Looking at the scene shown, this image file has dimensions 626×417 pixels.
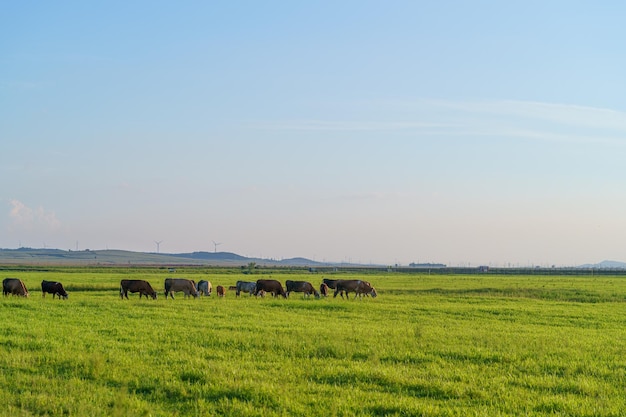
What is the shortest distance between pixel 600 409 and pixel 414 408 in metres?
3.41

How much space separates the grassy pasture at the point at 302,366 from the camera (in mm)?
11172

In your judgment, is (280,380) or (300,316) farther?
(300,316)

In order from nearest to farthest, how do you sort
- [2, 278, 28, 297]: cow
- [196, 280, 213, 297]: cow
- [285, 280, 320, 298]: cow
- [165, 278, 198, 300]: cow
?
[2, 278, 28, 297]: cow < [165, 278, 198, 300]: cow < [285, 280, 320, 298]: cow < [196, 280, 213, 297]: cow

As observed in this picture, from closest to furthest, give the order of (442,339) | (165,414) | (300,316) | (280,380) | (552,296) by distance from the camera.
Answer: (165,414) → (280,380) → (442,339) → (300,316) → (552,296)

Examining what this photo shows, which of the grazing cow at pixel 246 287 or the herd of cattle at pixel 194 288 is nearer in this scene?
the herd of cattle at pixel 194 288

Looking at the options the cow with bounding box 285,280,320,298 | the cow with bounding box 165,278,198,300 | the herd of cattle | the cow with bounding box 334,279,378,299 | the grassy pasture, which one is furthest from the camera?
the cow with bounding box 285,280,320,298

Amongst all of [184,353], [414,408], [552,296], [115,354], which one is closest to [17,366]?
[115,354]

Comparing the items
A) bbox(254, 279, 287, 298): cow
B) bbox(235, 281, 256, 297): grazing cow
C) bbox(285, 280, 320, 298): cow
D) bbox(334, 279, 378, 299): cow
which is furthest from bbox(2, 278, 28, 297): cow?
bbox(334, 279, 378, 299): cow

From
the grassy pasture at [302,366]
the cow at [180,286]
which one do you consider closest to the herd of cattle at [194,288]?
the cow at [180,286]

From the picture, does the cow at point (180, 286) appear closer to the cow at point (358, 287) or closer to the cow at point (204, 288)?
the cow at point (204, 288)

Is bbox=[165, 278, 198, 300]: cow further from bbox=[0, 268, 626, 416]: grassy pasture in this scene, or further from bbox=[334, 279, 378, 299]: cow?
bbox=[0, 268, 626, 416]: grassy pasture

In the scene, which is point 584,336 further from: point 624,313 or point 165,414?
point 165,414

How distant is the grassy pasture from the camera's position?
36.7 ft

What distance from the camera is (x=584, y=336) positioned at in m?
21.7
